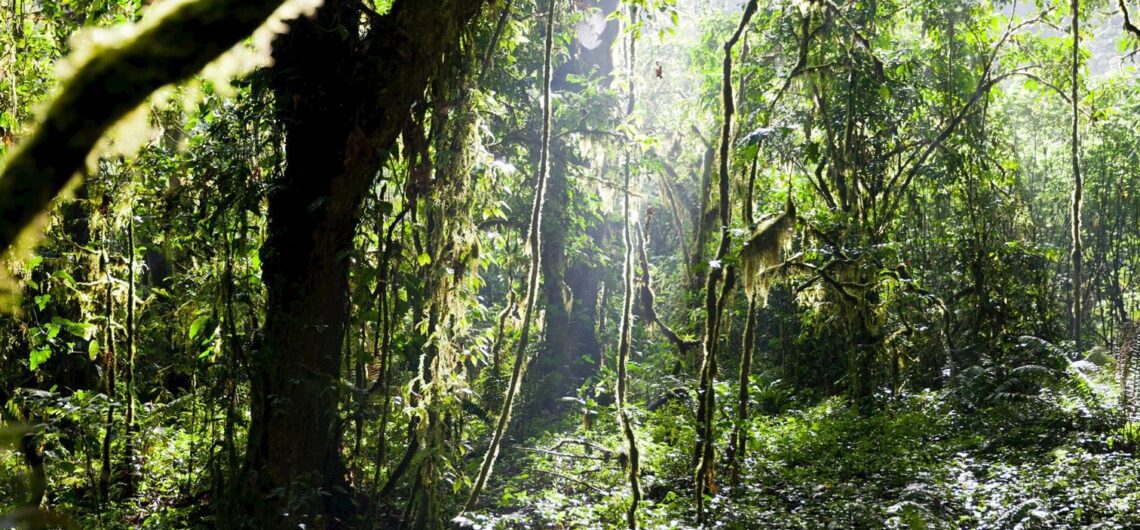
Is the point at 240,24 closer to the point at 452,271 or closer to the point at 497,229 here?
the point at 452,271

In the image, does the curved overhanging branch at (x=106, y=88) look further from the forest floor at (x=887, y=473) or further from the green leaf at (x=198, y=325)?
the forest floor at (x=887, y=473)

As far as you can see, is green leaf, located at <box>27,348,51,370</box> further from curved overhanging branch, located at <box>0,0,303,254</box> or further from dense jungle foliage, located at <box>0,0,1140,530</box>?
curved overhanging branch, located at <box>0,0,303,254</box>

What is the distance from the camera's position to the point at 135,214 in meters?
7.43

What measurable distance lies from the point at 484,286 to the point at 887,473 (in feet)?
14.7

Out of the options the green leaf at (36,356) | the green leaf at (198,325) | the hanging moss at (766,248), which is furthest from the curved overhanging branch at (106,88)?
the hanging moss at (766,248)

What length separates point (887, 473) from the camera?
6.97 meters

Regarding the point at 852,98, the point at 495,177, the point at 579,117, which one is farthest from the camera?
the point at 579,117

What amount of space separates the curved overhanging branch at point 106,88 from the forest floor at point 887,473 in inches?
207

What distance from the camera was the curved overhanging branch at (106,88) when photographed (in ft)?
2.20

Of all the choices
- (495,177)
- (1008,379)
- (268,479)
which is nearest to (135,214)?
(495,177)

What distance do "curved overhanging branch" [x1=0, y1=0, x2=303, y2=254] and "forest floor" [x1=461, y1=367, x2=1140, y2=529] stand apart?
5.27 meters

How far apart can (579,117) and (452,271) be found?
22.4ft

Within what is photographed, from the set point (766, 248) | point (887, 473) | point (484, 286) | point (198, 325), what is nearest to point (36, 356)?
point (198, 325)

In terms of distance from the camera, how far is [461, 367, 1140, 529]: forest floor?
5.61 meters
